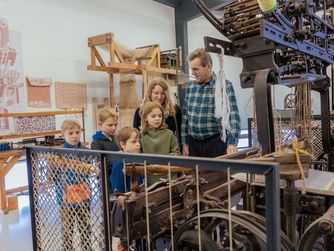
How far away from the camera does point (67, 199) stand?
1.00 metres

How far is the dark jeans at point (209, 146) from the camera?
214 centimetres

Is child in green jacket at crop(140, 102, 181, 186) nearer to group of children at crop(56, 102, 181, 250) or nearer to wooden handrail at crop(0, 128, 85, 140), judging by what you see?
group of children at crop(56, 102, 181, 250)

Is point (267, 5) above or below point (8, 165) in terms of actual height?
above

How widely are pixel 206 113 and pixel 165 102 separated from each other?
0.31 meters

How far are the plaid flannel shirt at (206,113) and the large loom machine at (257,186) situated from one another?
74cm

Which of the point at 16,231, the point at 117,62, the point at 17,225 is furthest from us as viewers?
the point at 117,62

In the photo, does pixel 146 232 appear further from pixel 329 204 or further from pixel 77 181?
pixel 329 204

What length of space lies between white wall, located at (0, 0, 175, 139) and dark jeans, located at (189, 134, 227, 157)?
8.53ft

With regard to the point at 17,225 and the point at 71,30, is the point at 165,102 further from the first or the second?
the point at 71,30

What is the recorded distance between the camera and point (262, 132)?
1018mm

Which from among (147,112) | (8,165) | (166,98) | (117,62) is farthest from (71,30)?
(147,112)

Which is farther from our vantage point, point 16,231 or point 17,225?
point 17,225

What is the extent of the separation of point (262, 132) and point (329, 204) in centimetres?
28

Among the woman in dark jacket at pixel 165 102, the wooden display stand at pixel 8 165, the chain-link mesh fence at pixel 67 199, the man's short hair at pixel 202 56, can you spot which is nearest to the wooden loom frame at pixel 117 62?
the wooden display stand at pixel 8 165
